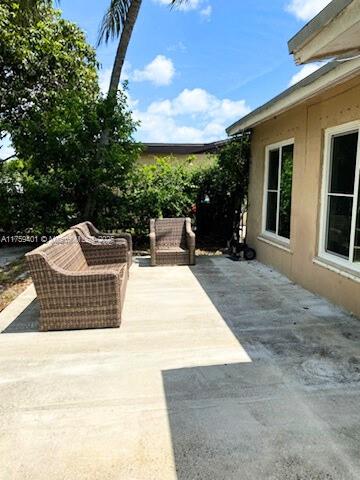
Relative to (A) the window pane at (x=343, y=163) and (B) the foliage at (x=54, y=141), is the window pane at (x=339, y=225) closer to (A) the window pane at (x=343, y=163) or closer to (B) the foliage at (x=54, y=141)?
(A) the window pane at (x=343, y=163)

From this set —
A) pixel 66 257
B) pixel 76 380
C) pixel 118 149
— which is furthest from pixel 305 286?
pixel 118 149

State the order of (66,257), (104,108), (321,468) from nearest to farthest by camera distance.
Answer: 1. (321,468)
2. (66,257)
3. (104,108)

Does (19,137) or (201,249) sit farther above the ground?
(19,137)

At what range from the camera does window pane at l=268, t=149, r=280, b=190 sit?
7556mm

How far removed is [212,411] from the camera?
8.82 feet

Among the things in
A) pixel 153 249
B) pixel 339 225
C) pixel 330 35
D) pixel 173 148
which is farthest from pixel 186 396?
pixel 173 148

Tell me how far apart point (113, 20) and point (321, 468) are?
35.0 feet

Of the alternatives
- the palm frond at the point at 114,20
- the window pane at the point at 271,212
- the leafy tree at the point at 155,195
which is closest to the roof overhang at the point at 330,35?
the window pane at the point at 271,212

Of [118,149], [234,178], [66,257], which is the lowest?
[66,257]

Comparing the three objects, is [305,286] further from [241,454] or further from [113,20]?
[113,20]

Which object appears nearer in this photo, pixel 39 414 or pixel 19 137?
pixel 39 414

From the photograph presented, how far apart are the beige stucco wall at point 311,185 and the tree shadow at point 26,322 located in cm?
380

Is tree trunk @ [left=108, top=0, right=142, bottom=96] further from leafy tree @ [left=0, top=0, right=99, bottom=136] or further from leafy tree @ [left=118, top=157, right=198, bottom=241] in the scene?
leafy tree @ [left=118, top=157, right=198, bottom=241]

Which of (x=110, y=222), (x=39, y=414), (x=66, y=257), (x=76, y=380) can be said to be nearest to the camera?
(x=39, y=414)
